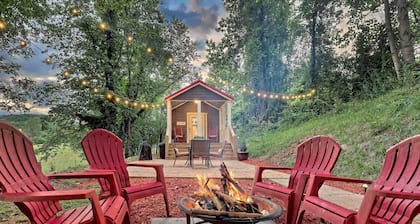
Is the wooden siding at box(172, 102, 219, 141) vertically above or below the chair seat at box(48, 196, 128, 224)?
above

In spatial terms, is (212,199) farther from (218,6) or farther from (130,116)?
(218,6)

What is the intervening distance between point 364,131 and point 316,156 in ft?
17.0

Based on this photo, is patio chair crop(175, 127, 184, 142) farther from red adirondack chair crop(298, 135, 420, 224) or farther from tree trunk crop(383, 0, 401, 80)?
red adirondack chair crop(298, 135, 420, 224)

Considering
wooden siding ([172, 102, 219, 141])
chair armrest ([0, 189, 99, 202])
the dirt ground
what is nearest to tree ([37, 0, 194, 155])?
wooden siding ([172, 102, 219, 141])

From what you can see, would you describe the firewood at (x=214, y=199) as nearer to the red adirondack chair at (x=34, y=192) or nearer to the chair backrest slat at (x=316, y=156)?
the red adirondack chair at (x=34, y=192)

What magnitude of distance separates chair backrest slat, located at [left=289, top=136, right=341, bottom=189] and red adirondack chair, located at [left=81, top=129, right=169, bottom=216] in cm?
160

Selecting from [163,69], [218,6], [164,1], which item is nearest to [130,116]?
[163,69]

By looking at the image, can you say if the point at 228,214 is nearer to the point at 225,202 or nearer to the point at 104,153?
the point at 225,202

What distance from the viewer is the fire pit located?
2.09 meters

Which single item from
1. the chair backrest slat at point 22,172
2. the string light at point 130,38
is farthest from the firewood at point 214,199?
the string light at point 130,38

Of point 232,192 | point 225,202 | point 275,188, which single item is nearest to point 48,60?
point 275,188

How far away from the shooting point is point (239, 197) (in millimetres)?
2475

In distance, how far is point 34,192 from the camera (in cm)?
193

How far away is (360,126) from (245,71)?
867 centimetres
